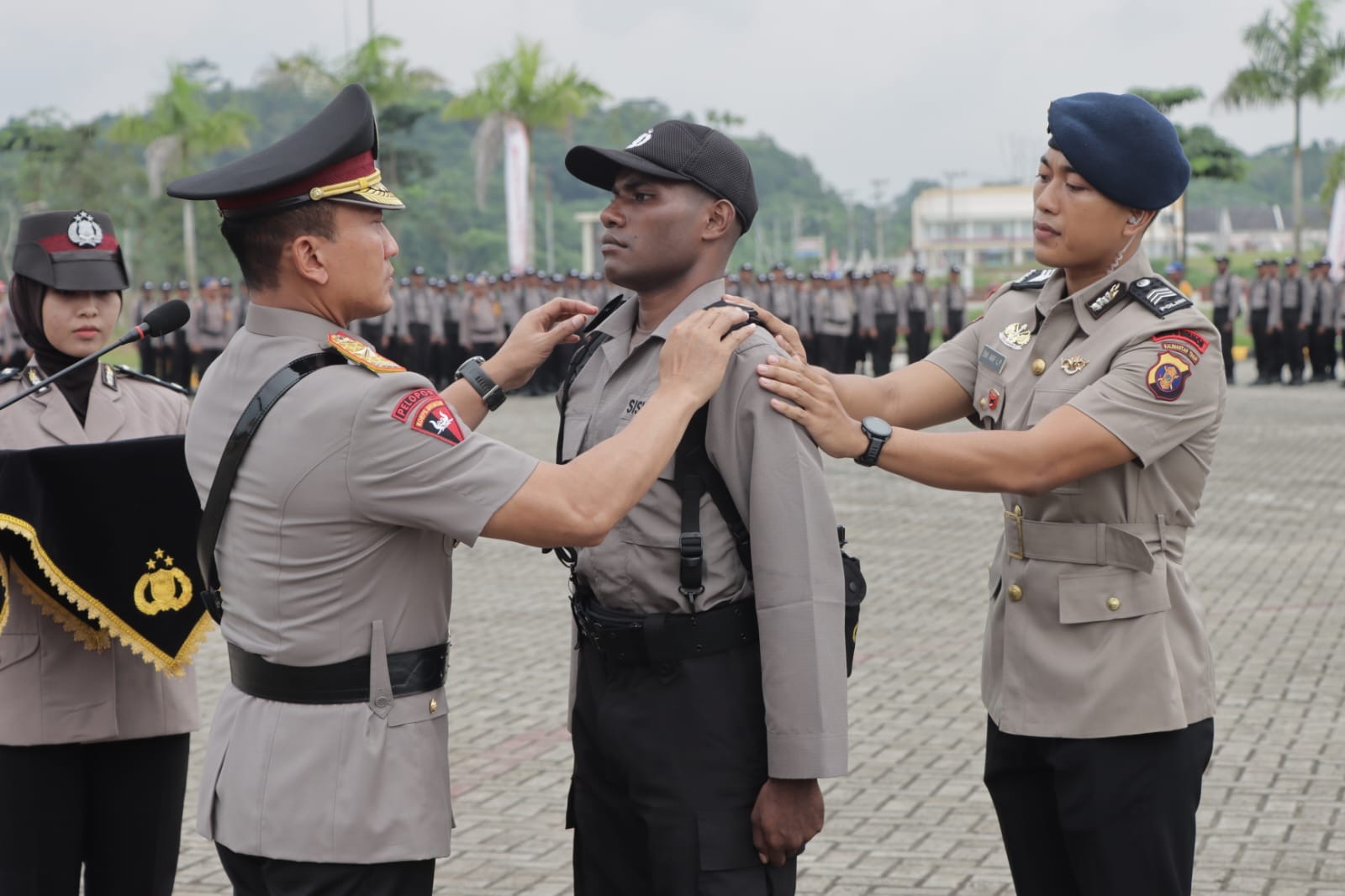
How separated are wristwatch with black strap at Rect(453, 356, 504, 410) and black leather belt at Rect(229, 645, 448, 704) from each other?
27.9 inches

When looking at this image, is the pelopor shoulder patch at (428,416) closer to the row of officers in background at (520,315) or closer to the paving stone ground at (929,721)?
the paving stone ground at (929,721)

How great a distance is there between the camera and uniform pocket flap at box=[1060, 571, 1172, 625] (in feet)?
9.36

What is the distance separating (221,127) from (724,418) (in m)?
36.2

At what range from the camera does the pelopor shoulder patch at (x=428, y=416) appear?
2.43 m

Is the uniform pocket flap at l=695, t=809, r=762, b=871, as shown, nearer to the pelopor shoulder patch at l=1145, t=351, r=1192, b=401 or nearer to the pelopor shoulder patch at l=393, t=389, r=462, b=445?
the pelopor shoulder patch at l=393, t=389, r=462, b=445

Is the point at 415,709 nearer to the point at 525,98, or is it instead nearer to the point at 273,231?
the point at 273,231

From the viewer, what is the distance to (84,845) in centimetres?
340

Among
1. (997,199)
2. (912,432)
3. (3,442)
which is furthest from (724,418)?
(997,199)

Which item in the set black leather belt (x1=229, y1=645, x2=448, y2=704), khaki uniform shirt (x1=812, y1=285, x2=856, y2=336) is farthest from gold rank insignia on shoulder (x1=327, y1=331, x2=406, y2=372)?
khaki uniform shirt (x1=812, y1=285, x2=856, y2=336)

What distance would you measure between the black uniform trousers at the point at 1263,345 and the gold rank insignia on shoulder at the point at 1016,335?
2388 cm

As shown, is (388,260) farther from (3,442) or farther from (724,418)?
A: (3,442)

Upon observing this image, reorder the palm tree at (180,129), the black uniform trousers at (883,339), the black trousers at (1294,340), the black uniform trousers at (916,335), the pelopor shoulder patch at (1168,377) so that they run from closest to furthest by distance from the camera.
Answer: the pelopor shoulder patch at (1168,377) → the black trousers at (1294,340) → the black uniform trousers at (883,339) → the black uniform trousers at (916,335) → the palm tree at (180,129)

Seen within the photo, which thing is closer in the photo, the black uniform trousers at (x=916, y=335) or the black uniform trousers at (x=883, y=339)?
the black uniform trousers at (x=883, y=339)

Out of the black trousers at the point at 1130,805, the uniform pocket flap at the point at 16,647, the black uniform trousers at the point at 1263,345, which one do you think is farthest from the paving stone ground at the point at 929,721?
the black uniform trousers at the point at 1263,345
